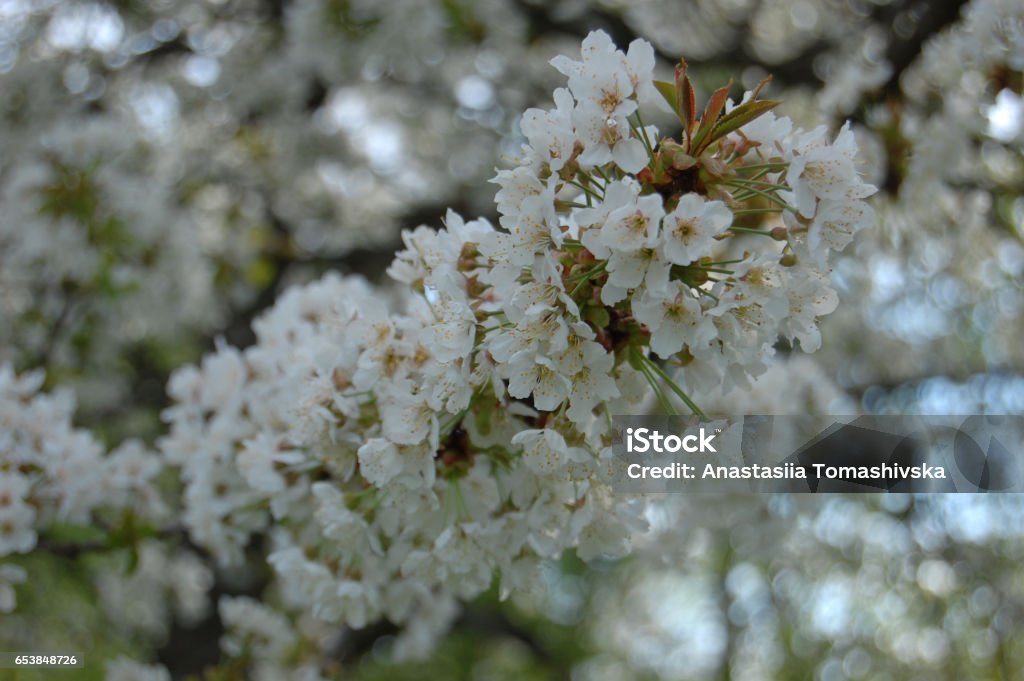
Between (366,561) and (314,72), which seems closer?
(366,561)

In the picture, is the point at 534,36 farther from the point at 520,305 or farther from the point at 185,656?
the point at 185,656

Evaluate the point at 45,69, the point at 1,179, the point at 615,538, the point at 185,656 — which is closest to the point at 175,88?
the point at 45,69

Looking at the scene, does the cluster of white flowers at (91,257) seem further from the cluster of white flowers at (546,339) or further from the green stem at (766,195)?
the green stem at (766,195)

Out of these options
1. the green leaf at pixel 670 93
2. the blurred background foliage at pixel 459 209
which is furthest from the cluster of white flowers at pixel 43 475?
the green leaf at pixel 670 93

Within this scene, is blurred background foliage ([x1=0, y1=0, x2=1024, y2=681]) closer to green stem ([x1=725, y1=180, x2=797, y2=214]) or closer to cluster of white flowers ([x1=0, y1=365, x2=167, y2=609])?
cluster of white flowers ([x1=0, y1=365, x2=167, y2=609])

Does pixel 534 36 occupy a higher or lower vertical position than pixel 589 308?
lower

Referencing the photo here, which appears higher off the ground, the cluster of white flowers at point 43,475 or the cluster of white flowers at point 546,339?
the cluster of white flowers at point 546,339

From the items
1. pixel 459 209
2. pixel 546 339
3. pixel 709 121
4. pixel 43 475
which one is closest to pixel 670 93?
pixel 709 121
